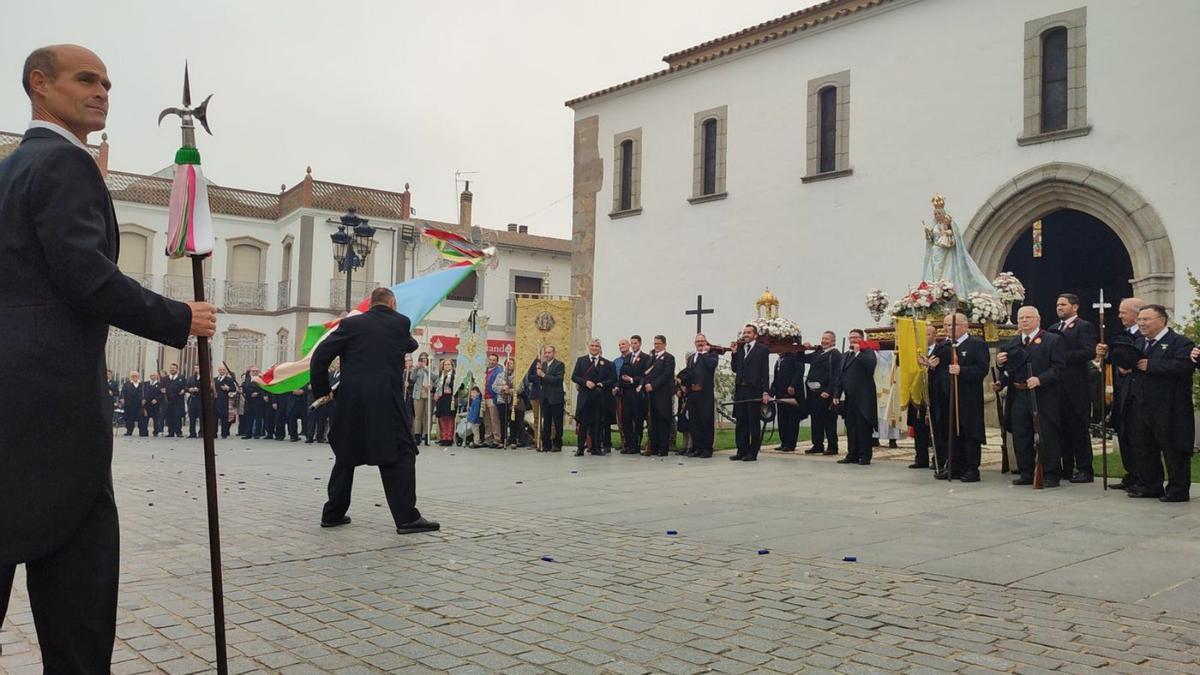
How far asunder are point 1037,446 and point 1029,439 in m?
0.20

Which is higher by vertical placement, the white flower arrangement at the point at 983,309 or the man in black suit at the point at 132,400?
the white flower arrangement at the point at 983,309

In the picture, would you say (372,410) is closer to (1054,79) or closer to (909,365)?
(909,365)

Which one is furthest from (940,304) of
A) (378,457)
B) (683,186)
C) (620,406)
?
(683,186)

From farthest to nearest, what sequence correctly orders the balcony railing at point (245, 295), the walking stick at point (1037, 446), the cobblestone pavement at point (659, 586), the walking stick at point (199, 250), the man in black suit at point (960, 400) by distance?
the balcony railing at point (245, 295) → the man in black suit at point (960, 400) → the walking stick at point (1037, 446) → the cobblestone pavement at point (659, 586) → the walking stick at point (199, 250)

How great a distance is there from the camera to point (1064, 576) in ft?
16.7

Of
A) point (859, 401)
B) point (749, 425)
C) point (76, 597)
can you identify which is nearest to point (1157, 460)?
point (859, 401)

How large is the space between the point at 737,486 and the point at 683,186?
1545 cm

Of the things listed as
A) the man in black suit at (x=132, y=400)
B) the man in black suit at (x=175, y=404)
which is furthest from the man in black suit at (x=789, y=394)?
the man in black suit at (x=132, y=400)

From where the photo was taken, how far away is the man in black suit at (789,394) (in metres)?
14.4

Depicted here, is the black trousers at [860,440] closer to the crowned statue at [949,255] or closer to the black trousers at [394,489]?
the crowned statue at [949,255]

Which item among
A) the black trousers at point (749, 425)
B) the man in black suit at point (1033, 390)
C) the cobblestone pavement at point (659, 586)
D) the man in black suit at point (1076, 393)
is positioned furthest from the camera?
the black trousers at point (749, 425)

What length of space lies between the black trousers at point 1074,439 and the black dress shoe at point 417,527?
730cm

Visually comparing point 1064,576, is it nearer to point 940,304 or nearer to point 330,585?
point 330,585

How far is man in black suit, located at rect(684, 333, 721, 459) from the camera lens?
47.0ft
